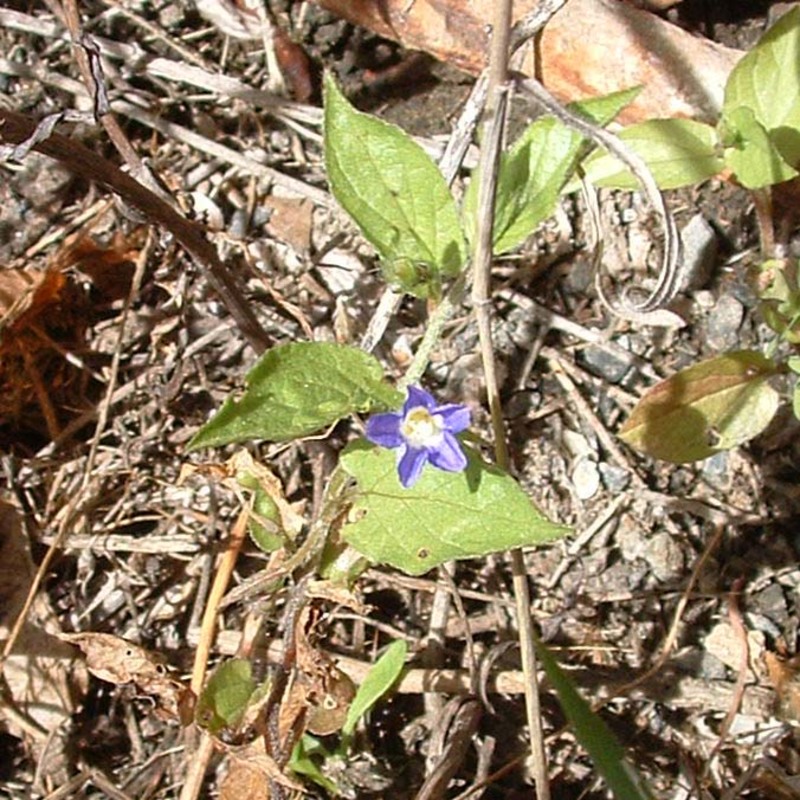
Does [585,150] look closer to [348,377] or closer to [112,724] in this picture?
[348,377]

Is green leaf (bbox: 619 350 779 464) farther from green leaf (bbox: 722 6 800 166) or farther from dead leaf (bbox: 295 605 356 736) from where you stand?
dead leaf (bbox: 295 605 356 736)

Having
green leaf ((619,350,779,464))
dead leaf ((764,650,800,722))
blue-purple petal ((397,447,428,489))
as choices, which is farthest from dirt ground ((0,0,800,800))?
blue-purple petal ((397,447,428,489))

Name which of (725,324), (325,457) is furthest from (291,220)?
(725,324)

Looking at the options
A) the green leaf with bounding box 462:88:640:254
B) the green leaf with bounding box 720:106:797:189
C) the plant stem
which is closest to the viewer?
the plant stem

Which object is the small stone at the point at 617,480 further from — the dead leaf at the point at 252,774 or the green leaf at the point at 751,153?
the dead leaf at the point at 252,774

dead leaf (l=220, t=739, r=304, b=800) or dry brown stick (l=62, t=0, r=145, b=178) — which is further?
dead leaf (l=220, t=739, r=304, b=800)

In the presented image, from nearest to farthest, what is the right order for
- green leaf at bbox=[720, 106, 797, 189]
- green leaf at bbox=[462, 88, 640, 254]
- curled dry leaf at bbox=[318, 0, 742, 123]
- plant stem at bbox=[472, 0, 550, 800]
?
plant stem at bbox=[472, 0, 550, 800]
green leaf at bbox=[462, 88, 640, 254]
green leaf at bbox=[720, 106, 797, 189]
curled dry leaf at bbox=[318, 0, 742, 123]

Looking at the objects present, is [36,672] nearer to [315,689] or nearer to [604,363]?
[315,689]
